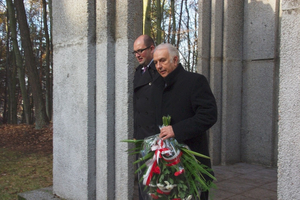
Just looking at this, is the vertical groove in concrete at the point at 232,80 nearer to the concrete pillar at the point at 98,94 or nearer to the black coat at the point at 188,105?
the concrete pillar at the point at 98,94

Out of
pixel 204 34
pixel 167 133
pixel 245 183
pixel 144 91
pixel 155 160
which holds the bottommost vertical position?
pixel 245 183

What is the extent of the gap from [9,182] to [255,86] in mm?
5264

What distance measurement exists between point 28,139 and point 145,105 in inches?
379

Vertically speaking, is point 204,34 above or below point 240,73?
above

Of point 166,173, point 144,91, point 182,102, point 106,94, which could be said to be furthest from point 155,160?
point 106,94

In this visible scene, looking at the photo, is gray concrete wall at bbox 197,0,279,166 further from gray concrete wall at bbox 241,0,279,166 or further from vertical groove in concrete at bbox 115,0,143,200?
vertical groove in concrete at bbox 115,0,143,200

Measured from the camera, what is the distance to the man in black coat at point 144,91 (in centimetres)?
290

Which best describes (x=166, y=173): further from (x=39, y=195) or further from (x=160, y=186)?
(x=39, y=195)

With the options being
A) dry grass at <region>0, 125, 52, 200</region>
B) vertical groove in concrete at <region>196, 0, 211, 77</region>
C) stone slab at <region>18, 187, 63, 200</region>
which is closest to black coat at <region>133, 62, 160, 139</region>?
stone slab at <region>18, 187, 63, 200</region>

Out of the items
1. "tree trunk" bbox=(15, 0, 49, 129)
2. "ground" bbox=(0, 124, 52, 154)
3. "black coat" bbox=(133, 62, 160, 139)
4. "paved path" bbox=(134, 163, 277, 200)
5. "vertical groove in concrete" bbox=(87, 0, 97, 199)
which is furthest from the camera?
"tree trunk" bbox=(15, 0, 49, 129)

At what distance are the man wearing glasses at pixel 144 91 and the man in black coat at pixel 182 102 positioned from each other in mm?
246

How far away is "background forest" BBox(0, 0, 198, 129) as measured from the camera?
1225 cm

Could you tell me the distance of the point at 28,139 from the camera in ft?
37.5

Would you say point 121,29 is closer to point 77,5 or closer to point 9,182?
point 77,5
